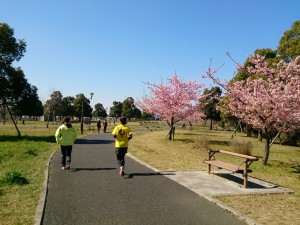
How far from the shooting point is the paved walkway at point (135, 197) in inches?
243

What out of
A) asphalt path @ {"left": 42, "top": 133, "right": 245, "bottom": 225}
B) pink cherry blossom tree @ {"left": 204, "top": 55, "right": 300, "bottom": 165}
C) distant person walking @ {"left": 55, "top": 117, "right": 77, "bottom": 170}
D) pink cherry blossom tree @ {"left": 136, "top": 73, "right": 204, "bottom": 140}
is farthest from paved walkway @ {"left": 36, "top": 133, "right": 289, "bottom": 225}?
pink cherry blossom tree @ {"left": 136, "top": 73, "right": 204, "bottom": 140}

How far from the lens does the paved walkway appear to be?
243 inches

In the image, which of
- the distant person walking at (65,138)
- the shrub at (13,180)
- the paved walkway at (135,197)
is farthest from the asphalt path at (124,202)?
the shrub at (13,180)

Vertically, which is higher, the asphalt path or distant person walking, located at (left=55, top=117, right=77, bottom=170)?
distant person walking, located at (left=55, top=117, right=77, bottom=170)

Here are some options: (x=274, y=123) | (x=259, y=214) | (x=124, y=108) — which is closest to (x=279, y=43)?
(x=274, y=123)

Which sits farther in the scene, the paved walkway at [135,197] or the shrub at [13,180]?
the shrub at [13,180]

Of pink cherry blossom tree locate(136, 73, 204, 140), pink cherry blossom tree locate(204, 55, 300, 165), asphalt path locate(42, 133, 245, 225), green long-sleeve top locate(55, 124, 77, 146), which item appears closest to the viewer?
asphalt path locate(42, 133, 245, 225)

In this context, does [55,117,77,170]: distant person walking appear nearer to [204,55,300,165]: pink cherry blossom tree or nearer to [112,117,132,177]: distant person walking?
[112,117,132,177]: distant person walking

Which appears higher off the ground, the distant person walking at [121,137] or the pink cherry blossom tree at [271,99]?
the pink cherry blossom tree at [271,99]

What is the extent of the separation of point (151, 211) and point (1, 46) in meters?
24.9

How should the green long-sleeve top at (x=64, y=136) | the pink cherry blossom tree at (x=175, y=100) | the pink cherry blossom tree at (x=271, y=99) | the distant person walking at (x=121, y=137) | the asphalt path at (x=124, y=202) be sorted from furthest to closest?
the pink cherry blossom tree at (x=175, y=100) < the pink cherry blossom tree at (x=271, y=99) < the green long-sleeve top at (x=64, y=136) < the distant person walking at (x=121, y=137) < the asphalt path at (x=124, y=202)

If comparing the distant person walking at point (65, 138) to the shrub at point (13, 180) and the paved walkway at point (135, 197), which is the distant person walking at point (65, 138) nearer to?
the paved walkway at point (135, 197)

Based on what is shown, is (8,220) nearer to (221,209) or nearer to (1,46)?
(221,209)

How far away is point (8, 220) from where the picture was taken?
5770 mm
